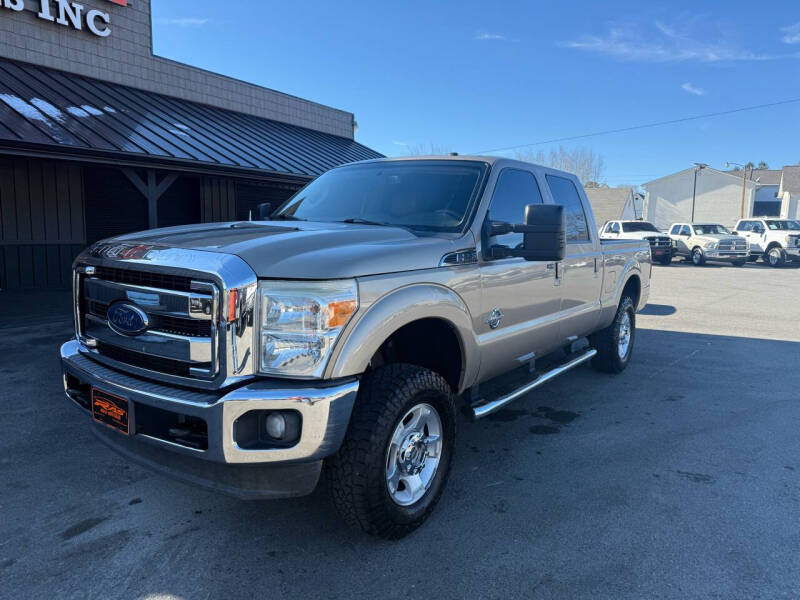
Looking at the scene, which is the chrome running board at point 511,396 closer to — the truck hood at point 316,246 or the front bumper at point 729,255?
the truck hood at point 316,246

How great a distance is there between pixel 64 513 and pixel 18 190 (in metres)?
10.3

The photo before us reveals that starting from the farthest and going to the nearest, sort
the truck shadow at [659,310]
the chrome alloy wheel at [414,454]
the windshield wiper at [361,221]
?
1. the truck shadow at [659,310]
2. the windshield wiper at [361,221]
3. the chrome alloy wheel at [414,454]

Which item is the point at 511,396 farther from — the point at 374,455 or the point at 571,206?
the point at 571,206

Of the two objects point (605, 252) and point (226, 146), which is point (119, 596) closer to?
point (605, 252)

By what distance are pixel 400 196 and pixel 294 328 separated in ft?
5.63

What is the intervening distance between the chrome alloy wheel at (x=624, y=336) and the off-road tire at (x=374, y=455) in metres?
3.97

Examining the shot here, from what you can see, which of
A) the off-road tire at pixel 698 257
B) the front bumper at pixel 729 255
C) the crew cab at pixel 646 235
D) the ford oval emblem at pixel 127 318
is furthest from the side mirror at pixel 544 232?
the off-road tire at pixel 698 257

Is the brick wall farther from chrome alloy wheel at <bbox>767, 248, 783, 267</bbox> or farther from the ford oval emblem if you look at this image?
chrome alloy wheel at <bbox>767, 248, 783, 267</bbox>

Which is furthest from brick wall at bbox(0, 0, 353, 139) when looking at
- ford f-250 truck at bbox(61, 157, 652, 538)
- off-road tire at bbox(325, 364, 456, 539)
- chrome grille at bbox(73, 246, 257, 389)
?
off-road tire at bbox(325, 364, 456, 539)

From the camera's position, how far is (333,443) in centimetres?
256

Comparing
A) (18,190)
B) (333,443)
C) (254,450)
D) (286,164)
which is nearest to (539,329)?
(333,443)

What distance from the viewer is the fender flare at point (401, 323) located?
2613mm

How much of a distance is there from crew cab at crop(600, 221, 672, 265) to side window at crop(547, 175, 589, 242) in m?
20.2

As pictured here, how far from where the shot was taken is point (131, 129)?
414 inches
